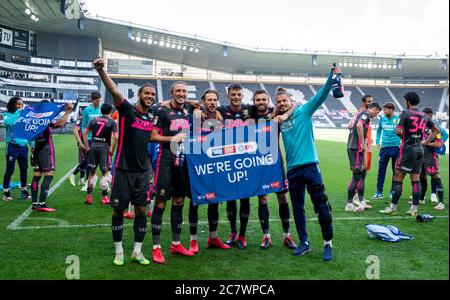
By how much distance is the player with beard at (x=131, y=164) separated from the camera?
4285mm

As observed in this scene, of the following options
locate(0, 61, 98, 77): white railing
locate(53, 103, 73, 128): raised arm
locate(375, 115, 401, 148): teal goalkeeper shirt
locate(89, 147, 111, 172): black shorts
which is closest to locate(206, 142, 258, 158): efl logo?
locate(53, 103, 73, 128): raised arm

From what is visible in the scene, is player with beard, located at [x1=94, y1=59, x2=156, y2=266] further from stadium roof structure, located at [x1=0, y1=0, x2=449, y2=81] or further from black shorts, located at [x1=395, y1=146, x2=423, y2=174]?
stadium roof structure, located at [x1=0, y1=0, x2=449, y2=81]

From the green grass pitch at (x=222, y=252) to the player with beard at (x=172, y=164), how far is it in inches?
13.2

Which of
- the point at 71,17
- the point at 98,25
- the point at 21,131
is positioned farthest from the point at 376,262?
the point at 98,25

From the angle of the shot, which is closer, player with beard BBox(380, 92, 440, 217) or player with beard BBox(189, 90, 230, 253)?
player with beard BBox(189, 90, 230, 253)

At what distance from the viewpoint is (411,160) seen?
6758 millimetres

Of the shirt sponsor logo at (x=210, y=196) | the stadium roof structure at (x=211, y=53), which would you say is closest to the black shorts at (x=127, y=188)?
the shirt sponsor logo at (x=210, y=196)

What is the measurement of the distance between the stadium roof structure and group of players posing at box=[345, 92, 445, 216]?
26655 millimetres

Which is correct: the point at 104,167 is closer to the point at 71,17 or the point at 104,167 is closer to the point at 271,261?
the point at 271,261

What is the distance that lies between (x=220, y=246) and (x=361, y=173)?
12.3ft

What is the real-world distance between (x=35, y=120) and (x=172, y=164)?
3972 millimetres

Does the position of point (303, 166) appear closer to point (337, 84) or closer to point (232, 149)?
point (232, 149)

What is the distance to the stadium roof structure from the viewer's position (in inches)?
1344

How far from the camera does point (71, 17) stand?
32719mm
